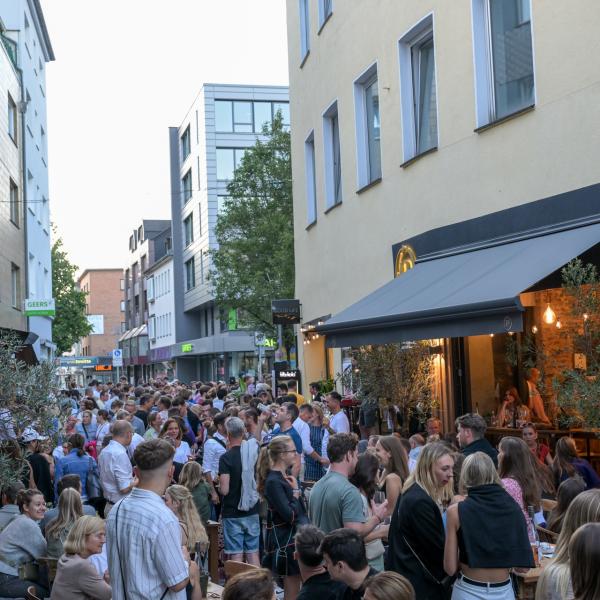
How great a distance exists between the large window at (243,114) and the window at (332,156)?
117ft

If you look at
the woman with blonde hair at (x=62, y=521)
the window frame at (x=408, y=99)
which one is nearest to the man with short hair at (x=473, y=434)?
the woman with blonde hair at (x=62, y=521)

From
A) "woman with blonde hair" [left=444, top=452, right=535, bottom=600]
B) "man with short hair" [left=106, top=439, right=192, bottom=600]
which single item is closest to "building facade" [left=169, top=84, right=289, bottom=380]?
"woman with blonde hair" [left=444, top=452, right=535, bottom=600]

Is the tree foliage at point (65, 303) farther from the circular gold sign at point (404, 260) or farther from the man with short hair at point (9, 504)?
the man with short hair at point (9, 504)

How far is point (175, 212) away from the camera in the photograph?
6456 centimetres

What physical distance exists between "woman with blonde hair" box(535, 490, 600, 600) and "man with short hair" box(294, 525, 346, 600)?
121cm

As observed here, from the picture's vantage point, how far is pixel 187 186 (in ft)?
204

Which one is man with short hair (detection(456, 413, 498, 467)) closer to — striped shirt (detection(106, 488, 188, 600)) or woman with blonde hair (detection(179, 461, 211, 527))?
woman with blonde hair (detection(179, 461, 211, 527))

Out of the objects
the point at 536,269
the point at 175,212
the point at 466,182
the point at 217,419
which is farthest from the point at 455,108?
the point at 175,212

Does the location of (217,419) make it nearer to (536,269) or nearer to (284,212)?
(536,269)

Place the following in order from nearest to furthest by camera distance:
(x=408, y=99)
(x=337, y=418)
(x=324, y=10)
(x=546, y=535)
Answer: (x=546, y=535) → (x=337, y=418) → (x=408, y=99) → (x=324, y=10)

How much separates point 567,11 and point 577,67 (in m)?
0.70

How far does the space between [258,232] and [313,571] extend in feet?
93.9

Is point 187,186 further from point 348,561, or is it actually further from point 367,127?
point 348,561

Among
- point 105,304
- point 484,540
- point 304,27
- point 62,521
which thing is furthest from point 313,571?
point 105,304
